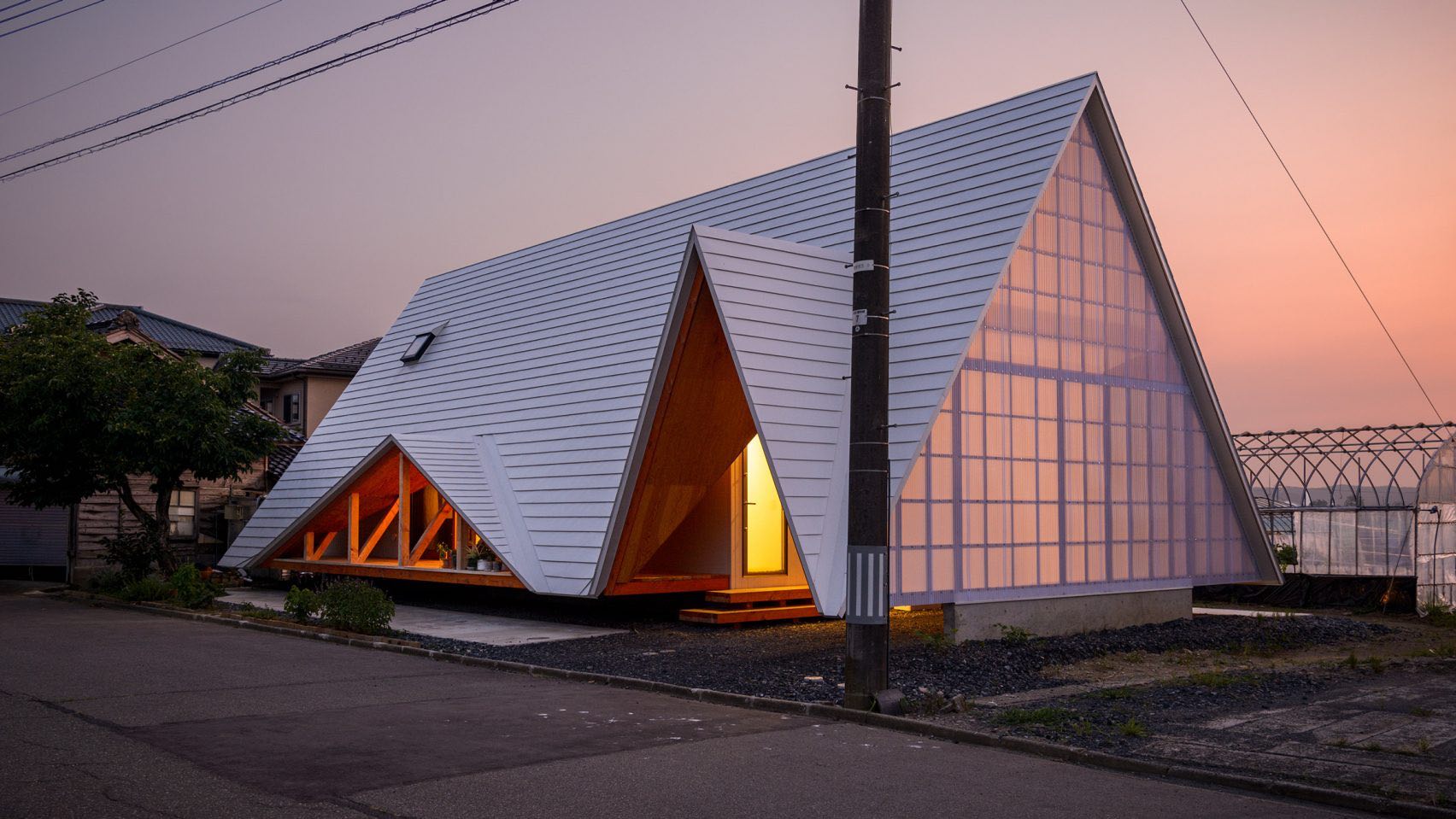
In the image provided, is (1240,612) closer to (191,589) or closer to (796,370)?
(796,370)

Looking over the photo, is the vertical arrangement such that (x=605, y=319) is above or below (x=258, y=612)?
above

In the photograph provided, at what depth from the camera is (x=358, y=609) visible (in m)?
15.9

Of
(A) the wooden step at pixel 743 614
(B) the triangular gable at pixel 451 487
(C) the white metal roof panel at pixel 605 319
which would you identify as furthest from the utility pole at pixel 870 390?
(B) the triangular gable at pixel 451 487

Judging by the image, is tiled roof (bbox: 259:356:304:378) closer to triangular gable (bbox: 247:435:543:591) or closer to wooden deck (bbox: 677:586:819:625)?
triangular gable (bbox: 247:435:543:591)

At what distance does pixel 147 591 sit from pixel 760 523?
1109cm

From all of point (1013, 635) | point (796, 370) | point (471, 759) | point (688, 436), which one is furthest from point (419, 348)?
point (471, 759)

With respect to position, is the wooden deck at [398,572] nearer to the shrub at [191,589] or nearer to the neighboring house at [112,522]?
the shrub at [191,589]

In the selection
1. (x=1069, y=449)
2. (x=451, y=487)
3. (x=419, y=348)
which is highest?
(x=419, y=348)

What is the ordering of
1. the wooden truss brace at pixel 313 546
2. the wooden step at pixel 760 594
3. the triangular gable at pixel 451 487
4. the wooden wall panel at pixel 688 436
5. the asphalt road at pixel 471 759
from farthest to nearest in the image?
the wooden truss brace at pixel 313 546
the triangular gable at pixel 451 487
the wooden step at pixel 760 594
the wooden wall panel at pixel 688 436
the asphalt road at pixel 471 759

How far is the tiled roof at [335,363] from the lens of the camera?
37719mm

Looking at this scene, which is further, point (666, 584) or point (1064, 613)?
point (666, 584)

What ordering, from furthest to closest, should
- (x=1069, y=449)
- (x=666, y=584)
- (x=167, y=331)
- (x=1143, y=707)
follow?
(x=167, y=331)
(x=666, y=584)
(x=1069, y=449)
(x=1143, y=707)

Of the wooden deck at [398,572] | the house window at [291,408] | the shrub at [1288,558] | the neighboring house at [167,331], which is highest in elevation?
the neighboring house at [167,331]

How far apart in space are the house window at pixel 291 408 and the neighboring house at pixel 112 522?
554 centimetres
